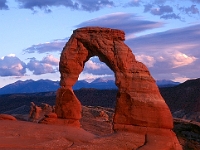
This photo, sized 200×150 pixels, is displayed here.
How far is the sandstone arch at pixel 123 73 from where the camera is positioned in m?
16.0

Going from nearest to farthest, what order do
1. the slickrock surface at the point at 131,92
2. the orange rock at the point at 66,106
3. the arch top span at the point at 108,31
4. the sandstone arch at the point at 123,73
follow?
the slickrock surface at the point at 131,92
the sandstone arch at the point at 123,73
the arch top span at the point at 108,31
the orange rock at the point at 66,106

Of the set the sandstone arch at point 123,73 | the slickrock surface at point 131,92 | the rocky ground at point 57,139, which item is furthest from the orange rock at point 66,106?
the slickrock surface at point 131,92

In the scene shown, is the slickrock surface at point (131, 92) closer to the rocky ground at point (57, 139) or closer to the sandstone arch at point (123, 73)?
the sandstone arch at point (123, 73)

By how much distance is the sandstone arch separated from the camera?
52.6ft

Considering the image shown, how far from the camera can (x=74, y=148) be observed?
552 inches

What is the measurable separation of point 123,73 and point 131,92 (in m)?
0.78

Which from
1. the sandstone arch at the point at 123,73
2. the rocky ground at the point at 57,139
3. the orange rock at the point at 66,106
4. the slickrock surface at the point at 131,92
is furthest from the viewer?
the orange rock at the point at 66,106

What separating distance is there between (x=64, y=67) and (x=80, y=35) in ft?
5.01

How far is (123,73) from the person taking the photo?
16531mm

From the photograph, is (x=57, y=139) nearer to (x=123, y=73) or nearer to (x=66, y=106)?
(x=123, y=73)

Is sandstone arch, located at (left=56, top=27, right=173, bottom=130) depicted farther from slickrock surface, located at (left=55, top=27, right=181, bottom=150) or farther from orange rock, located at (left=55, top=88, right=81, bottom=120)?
orange rock, located at (left=55, top=88, right=81, bottom=120)

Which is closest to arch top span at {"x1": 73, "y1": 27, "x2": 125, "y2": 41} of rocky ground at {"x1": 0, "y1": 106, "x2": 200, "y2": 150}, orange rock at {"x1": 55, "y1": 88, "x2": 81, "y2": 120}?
orange rock at {"x1": 55, "y1": 88, "x2": 81, "y2": 120}

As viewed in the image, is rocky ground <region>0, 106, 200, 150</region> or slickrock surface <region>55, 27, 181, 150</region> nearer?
rocky ground <region>0, 106, 200, 150</region>

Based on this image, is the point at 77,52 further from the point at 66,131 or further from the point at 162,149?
the point at 162,149
